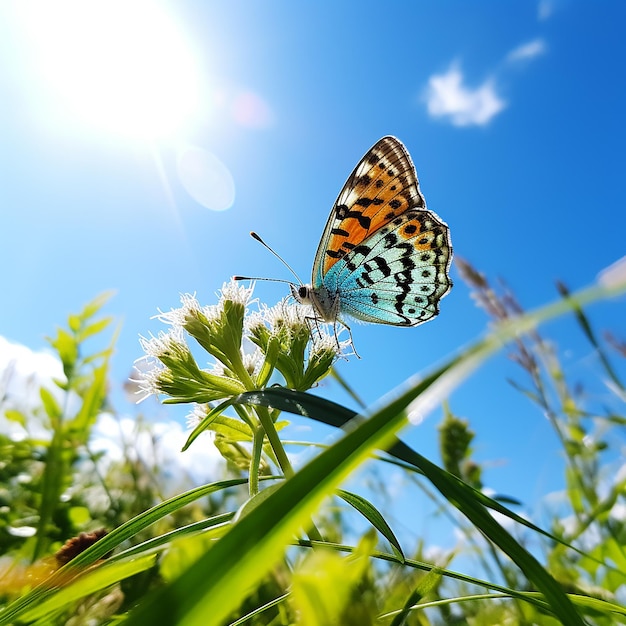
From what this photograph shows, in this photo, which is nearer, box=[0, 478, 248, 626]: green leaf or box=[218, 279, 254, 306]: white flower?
box=[0, 478, 248, 626]: green leaf

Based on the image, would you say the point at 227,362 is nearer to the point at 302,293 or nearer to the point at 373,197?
the point at 302,293

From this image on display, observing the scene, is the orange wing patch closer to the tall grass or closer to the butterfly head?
the butterfly head

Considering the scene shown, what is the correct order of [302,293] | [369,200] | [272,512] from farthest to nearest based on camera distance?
[369,200] → [302,293] → [272,512]

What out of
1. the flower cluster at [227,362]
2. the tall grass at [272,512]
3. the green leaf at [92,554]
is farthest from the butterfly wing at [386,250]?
the green leaf at [92,554]

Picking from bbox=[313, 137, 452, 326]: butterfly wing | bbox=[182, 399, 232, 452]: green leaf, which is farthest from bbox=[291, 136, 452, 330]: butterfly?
bbox=[182, 399, 232, 452]: green leaf

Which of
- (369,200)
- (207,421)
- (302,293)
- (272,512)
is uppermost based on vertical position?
(369,200)

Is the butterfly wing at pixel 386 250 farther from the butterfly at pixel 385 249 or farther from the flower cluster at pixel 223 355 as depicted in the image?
the flower cluster at pixel 223 355

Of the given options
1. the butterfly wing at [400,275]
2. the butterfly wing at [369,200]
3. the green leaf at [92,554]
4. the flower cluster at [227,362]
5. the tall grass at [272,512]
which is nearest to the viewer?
the tall grass at [272,512]

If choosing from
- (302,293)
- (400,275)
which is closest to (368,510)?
(302,293)
